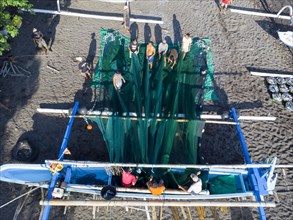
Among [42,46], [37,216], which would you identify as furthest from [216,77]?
[37,216]

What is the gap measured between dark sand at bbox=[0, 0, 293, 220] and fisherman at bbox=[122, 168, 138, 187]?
4.47 ft

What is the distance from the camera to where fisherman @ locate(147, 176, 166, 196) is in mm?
8080

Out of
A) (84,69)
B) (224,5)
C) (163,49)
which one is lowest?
(84,69)

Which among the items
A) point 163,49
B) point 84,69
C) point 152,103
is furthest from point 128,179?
point 163,49

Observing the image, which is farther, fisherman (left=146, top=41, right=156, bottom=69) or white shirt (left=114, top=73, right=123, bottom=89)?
fisherman (left=146, top=41, right=156, bottom=69)

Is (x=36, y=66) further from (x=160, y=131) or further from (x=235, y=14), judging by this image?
(x=235, y=14)

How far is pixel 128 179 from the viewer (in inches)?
332

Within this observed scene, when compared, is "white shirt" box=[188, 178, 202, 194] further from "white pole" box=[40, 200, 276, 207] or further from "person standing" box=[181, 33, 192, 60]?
"person standing" box=[181, 33, 192, 60]

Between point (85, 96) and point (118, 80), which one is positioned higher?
point (85, 96)

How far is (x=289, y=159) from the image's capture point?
1095 cm

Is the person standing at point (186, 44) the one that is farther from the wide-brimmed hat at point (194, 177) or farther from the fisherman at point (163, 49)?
the wide-brimmed hat at point (194, 177)

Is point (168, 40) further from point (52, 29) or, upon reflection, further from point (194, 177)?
point (194, 177)

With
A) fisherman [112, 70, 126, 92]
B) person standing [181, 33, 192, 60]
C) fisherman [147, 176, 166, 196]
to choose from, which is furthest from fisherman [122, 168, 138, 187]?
person standing [181, 33, 192, 60]

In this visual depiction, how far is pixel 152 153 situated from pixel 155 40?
668 centimetres
